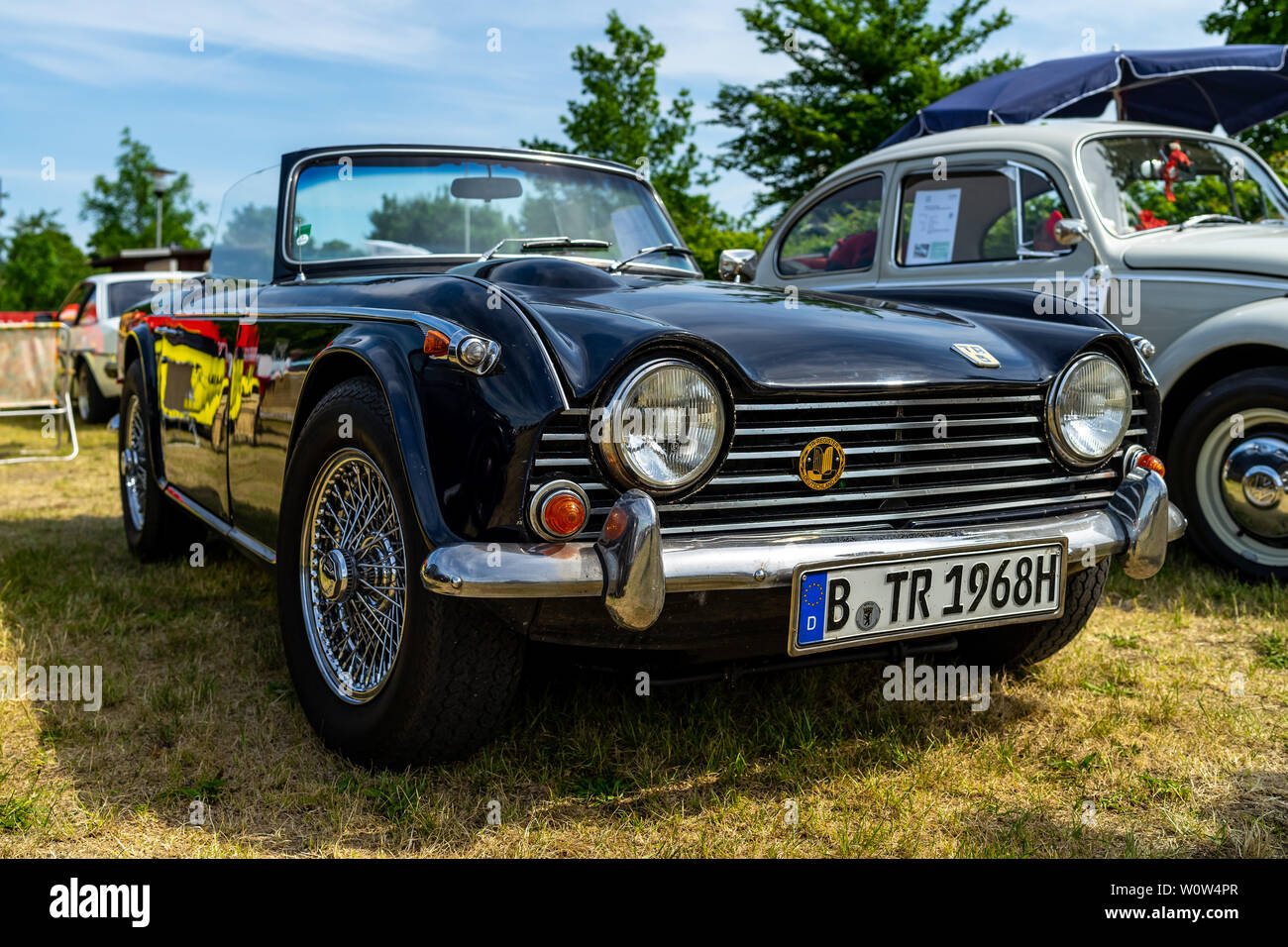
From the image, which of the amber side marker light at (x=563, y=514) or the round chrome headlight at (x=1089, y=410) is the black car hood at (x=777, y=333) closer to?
the round chrome headlight at (x=1089, y=410)

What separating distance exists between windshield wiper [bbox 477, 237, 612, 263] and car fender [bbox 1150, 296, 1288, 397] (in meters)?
2.06

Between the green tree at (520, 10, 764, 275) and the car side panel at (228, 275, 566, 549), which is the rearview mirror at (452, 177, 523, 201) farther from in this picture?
the green tree at (520, 10, 764, 275)

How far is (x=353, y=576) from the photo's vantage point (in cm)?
255

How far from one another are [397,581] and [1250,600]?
10.1 feet

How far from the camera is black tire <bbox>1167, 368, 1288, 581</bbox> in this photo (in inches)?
161

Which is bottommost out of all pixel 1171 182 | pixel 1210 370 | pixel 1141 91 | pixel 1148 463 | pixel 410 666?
pixel 410 666

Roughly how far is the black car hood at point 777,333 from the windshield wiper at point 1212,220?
234cm

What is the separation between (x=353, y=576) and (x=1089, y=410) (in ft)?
5.92

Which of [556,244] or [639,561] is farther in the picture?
[556,244]

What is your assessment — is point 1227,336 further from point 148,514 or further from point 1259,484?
point 148,514

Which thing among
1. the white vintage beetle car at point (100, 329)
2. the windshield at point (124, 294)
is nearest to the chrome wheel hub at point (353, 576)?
the white vintage beetle car at point (100, 329)

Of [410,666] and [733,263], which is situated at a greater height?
[733,263]

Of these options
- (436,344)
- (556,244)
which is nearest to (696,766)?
(436,344)

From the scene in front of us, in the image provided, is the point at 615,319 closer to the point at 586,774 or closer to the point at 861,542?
the point at 861,542
